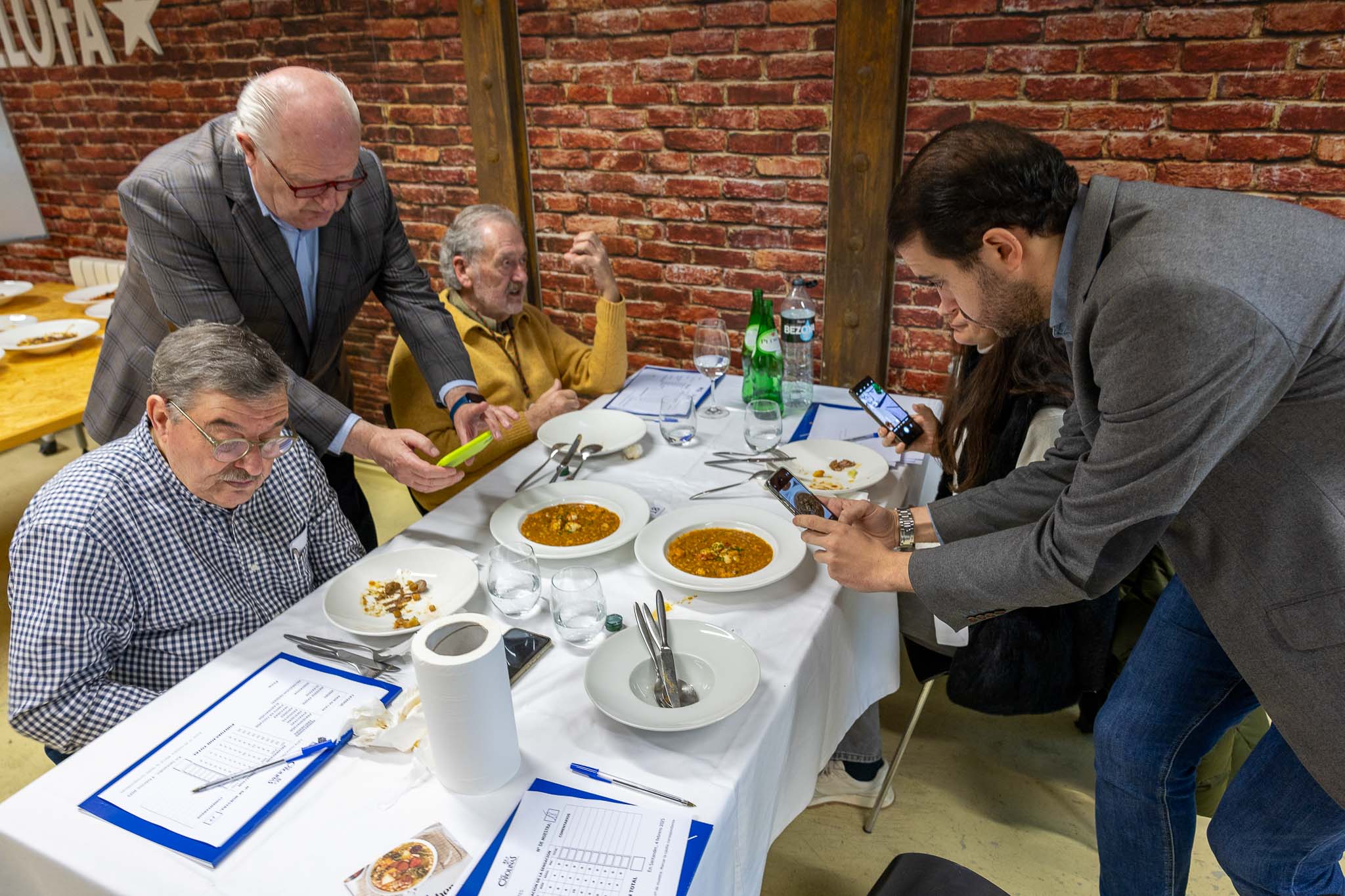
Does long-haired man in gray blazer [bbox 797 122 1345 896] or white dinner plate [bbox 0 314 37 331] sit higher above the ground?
long-haired man in gray blazer [bbox 797 122 1345 896]

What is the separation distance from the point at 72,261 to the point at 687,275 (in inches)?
141

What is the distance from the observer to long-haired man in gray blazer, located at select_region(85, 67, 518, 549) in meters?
1.87

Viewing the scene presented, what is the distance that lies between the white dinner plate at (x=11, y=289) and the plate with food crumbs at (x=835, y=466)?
4.09m

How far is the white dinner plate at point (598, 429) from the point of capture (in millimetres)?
2242

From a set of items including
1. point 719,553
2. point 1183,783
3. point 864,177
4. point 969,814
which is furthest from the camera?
point 864,177

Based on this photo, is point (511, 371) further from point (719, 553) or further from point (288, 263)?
point (719, 553)

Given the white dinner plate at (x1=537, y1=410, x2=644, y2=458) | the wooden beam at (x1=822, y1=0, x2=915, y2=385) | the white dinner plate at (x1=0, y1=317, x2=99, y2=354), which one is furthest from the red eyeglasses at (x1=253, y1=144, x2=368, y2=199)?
the white dinner plate at (x1=0, y1=317, x2=99, y2=354)

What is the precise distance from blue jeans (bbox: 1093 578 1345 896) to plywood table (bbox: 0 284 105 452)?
2986 mm

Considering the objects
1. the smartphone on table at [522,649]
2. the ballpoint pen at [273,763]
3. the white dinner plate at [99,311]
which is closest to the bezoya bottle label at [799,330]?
the smartphone on table at [522,649]

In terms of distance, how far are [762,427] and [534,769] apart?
1.21 m

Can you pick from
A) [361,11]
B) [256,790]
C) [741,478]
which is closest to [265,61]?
[361,11]

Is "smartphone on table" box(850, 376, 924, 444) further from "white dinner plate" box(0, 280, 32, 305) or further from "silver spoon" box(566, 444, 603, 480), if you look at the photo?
"white dinner plate" box(0, 280, 32, 305)

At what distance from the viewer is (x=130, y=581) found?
1.44m

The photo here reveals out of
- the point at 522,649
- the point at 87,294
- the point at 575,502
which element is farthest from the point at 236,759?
the point at 87,294
